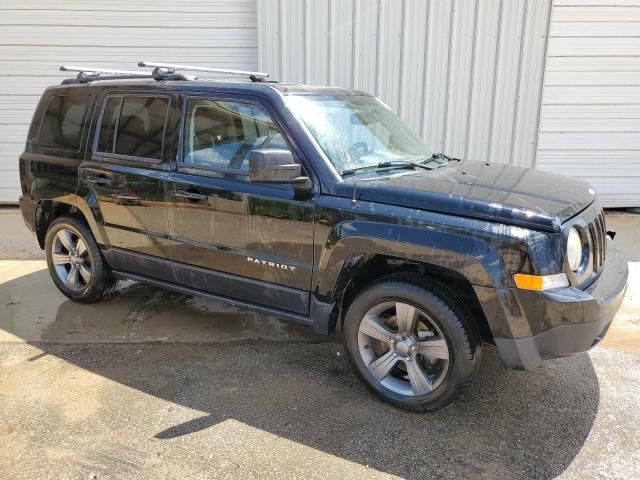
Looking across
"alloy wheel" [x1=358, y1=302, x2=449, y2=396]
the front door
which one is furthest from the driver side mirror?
"alloy wheel" [x1=358, y1=302, x2=449, y2=396]

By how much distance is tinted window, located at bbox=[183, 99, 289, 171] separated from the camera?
11.4ft

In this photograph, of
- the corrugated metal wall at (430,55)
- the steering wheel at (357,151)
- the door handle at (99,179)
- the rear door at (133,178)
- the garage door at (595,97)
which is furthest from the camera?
the garage door at (595,97)

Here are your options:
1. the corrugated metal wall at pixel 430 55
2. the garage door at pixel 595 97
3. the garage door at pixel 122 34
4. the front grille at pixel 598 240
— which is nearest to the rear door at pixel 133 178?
the front grille at pixel 598 240

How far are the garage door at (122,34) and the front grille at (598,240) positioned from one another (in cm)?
563

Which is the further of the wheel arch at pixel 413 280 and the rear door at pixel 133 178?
the rear door at pixel 133 178

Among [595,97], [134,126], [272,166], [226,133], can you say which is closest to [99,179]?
[134,126]

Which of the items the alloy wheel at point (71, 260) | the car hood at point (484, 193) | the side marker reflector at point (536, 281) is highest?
the car hood at point (484, 193)

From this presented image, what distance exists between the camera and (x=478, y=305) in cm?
307

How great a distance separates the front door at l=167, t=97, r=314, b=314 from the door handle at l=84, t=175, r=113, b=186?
679mm

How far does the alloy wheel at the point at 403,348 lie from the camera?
9.93ft

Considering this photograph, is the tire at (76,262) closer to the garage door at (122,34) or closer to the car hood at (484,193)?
the car hood at (484,193)

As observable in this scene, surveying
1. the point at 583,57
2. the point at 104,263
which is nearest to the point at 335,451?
the point at 104,263

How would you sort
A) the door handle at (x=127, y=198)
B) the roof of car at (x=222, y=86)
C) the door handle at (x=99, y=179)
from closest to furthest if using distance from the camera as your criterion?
the roof of car at (x=222, y=86) < the door handle at (x=127, y=198) < the door handle at (x=99, y=179)

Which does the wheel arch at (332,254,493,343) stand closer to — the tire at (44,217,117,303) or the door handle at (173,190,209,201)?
the door handle at (173,190,209,201)
